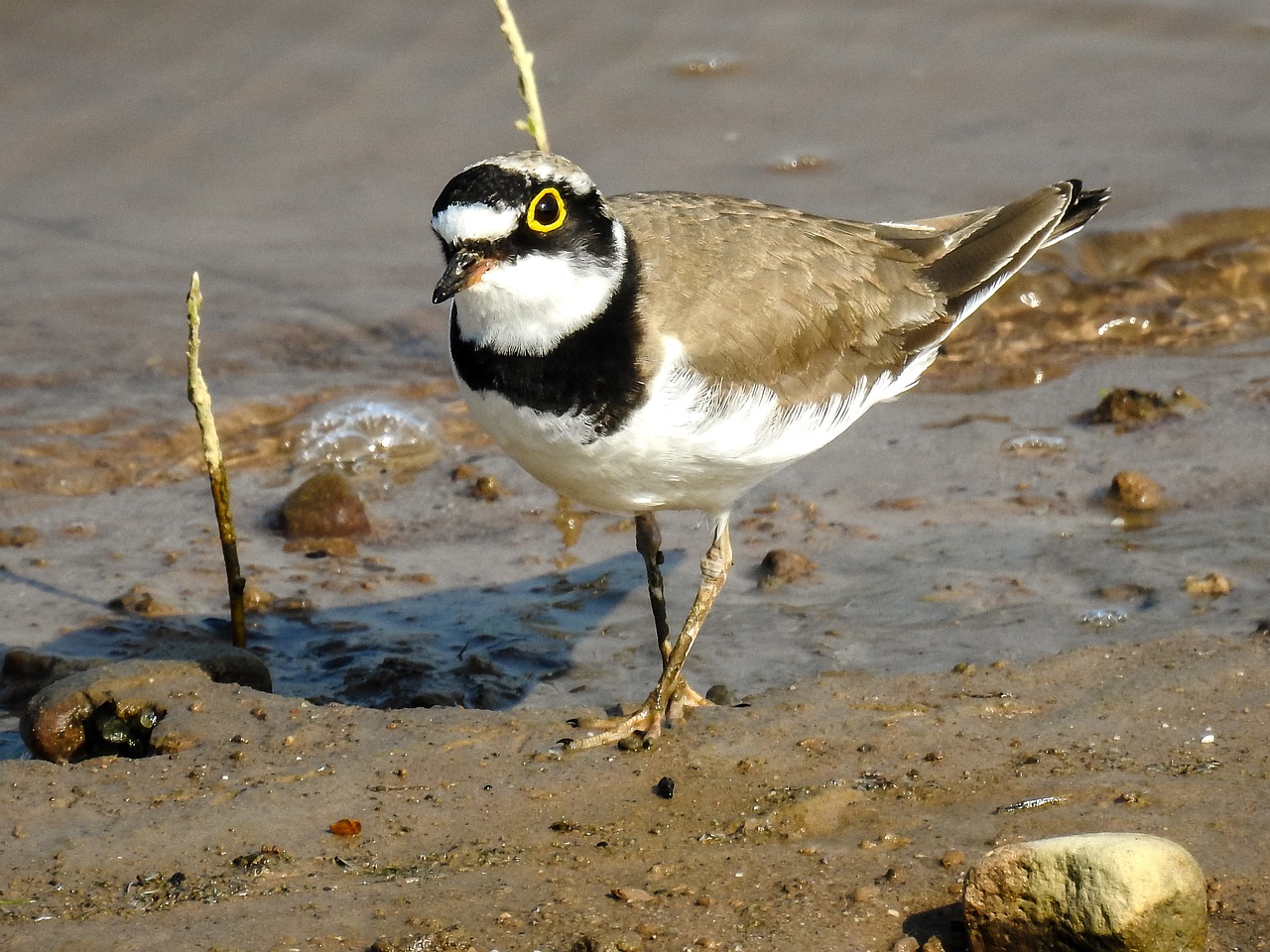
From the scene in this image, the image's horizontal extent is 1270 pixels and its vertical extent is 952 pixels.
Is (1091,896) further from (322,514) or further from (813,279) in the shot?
(322,514)

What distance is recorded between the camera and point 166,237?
968 cm

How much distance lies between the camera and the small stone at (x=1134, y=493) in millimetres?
6930

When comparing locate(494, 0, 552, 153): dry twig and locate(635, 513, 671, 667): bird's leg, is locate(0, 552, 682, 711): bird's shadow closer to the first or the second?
locate(635, 513, 671, 667): bird's leg

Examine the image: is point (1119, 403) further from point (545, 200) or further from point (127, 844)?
point (127, 844)

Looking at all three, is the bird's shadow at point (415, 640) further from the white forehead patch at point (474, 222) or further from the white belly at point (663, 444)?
the white forehead patch at point (474, 222)

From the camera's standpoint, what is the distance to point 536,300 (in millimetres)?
4738

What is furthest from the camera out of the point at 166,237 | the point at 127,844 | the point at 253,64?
the point at 253,64

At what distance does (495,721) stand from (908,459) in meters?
3.31

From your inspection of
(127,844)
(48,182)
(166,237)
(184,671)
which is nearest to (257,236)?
(166,237)

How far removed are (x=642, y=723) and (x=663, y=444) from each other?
2.97 feet

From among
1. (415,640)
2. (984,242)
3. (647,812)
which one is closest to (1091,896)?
(647,812)

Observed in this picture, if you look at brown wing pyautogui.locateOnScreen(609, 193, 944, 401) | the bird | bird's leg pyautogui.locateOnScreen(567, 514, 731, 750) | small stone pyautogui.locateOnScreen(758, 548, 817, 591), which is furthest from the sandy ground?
small stone pyautogui.locateOnScreen(758, 548, 817, 591)

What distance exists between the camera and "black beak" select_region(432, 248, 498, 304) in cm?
451

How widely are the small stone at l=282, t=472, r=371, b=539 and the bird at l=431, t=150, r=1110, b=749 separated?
1737 millimetres
